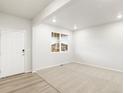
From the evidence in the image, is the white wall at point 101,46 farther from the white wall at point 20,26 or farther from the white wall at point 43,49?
the white wall at point 20,26

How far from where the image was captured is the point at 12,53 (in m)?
3.50

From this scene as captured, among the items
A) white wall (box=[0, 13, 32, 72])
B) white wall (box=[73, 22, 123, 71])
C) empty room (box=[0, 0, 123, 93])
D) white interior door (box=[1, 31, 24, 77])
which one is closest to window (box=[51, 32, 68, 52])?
empty room (box=[0, 0, 123, 93])

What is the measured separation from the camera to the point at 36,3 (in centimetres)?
256

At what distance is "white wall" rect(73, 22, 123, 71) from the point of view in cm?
410

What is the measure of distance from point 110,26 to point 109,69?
2339 millimetres

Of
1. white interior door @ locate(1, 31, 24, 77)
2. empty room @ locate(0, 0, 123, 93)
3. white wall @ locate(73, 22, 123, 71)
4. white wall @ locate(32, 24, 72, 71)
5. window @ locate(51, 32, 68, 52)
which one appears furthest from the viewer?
window @ locate(51, 32, 68, 52)

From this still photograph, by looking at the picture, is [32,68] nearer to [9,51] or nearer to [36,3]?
[9,51]

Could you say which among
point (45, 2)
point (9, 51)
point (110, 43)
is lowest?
point (9, 51)

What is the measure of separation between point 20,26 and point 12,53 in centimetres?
128

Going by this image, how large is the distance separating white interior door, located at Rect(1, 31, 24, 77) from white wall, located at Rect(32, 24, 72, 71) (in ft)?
1.96

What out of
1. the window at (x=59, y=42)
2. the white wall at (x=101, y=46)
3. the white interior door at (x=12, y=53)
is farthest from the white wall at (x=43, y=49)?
the white wall at (x=101, y=46)

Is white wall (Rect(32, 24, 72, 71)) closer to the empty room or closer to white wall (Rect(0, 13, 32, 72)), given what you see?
the empty room

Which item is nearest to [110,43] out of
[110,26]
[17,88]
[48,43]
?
[110,26]

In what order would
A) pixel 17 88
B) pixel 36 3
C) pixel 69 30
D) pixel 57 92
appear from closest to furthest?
1. pixel 57 92
2. pixel 17 88
3. pixel 36 3
4. pixel 69 30
